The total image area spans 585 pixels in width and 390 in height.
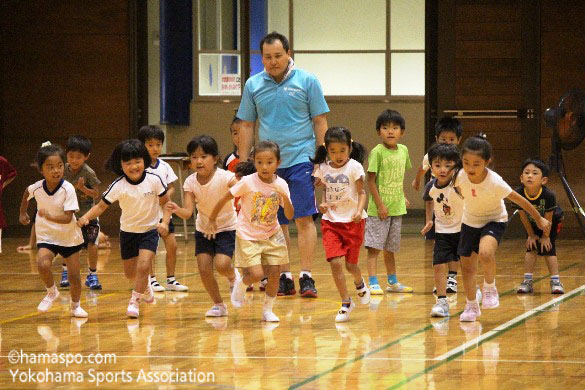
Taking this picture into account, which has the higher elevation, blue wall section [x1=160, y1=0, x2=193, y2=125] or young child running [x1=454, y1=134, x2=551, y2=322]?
blue wall section [x1=160, y1=0, x2=193, y2=125]

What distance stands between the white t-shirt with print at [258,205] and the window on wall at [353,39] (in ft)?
33.0

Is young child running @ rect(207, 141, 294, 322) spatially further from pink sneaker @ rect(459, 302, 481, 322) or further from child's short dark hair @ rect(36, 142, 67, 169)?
child's short dark hair @ rect(36, 142, 67, 169)

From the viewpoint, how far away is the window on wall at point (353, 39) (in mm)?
16578

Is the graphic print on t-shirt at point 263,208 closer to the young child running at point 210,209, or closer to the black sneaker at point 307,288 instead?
the young child running at point 210,209

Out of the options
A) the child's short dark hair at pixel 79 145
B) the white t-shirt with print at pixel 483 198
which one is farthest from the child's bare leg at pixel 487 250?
the child's short dark hair at pixel 79 145

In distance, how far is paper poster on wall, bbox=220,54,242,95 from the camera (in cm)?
1595

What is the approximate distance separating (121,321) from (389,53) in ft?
36.3

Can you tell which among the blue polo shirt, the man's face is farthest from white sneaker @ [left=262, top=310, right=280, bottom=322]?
the man's face

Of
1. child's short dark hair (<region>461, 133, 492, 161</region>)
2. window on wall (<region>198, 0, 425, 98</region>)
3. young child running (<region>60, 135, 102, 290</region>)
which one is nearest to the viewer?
child's short dark hair (<region>461, 133, 492, 161</region>)

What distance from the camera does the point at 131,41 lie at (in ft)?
42.6

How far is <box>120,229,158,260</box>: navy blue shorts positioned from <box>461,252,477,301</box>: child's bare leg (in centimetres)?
190

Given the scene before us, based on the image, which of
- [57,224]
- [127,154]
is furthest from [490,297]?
[57,224]

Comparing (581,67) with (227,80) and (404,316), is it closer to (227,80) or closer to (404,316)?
(227,80)

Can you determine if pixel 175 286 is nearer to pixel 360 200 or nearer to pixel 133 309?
pixel 133 309
